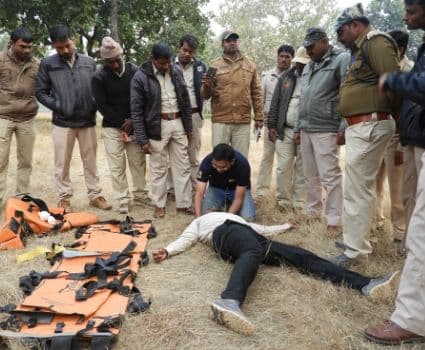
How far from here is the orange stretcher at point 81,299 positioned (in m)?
2.78

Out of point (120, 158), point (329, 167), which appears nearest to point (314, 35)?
point (329, 167)

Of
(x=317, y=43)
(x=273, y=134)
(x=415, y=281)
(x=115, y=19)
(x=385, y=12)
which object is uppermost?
(x=385, y=12)

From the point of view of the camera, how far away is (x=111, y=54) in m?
5.38

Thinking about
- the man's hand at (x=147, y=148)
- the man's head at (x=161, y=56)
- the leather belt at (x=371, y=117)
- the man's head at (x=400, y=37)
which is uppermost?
the man's head at (x=400, y=37)

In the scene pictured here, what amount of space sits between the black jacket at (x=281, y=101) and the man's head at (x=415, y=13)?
8.25 feet

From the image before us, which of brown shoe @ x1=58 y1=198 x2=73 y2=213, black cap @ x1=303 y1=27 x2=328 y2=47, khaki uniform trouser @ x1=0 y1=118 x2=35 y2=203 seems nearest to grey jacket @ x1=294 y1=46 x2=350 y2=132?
black cap @ x1=303 y1=27 x2=328 y2=47

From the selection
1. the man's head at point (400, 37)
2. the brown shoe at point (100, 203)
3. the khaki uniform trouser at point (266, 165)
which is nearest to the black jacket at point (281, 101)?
the khaki uniform trouser at point (266, 165)

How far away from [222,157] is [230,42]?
1.82 metres

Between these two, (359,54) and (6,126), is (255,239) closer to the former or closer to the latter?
(359,54)

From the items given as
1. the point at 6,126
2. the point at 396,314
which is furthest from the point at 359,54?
the point at 6,126

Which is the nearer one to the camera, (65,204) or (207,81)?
(207,81)

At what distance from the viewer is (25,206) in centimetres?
509

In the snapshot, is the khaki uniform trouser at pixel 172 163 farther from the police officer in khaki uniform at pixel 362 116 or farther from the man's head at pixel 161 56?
the police officer in khaki uniform at pixel 362 116

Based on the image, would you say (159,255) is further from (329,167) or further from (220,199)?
(329,167)
